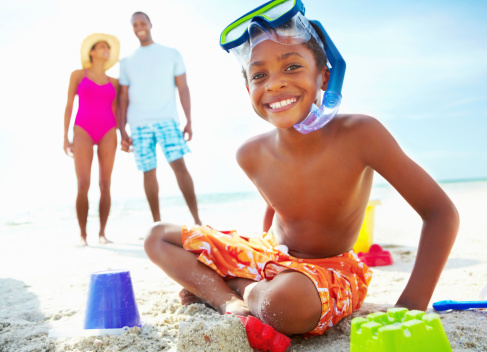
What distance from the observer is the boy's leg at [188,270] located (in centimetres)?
194

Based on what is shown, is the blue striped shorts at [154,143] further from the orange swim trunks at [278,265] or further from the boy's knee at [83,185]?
the orange swim trunks at [278,265]

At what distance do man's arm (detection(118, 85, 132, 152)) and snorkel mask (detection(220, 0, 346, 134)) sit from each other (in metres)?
3.33

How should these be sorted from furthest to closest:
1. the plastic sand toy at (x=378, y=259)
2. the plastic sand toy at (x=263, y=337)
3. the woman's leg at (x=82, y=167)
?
the woman's leg at (x=82, y=167) → the plastic sand toy at (x=378, y=259) → the plastic sand toy at (x=263, y=337)

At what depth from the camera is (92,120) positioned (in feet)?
16.0

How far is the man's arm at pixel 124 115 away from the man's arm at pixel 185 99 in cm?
61

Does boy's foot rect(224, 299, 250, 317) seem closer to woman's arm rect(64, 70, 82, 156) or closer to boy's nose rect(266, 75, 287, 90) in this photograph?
boy's nose rect(266, 75, 287, 90)

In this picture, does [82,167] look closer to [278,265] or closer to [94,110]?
[94,110]

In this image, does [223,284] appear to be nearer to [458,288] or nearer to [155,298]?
[155,298]

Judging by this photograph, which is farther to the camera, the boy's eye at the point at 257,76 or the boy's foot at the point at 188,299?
the boy's foot at the point at 188,299

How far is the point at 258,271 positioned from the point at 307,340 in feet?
1.42

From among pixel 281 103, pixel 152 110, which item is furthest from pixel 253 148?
pixel 152 110

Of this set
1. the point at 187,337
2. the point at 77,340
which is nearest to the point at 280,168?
the point at 187,337

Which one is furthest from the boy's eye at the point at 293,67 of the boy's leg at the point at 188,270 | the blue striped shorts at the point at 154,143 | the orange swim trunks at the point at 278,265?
the blue striped shorts at the point at 154,143

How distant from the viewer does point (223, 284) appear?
81.0 inches
